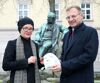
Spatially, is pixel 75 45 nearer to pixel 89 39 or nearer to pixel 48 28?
pixel 89 39

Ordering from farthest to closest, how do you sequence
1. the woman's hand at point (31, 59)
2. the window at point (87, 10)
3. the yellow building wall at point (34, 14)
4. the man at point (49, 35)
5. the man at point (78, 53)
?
the window at point (87, 10), the yellow building wall at point (34, 14), the man at point (49, 35), the woman's hand at point (31, 59), the man at point (78, 53)

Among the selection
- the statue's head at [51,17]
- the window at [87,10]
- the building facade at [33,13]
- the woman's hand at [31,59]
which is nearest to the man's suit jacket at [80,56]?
the woman's hand at [31,59]

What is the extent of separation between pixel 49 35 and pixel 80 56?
566cm

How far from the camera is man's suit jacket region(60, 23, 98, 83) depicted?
4570 mm

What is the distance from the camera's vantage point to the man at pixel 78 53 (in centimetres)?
457

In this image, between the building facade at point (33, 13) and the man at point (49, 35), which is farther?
the building facade at point (33, 13)

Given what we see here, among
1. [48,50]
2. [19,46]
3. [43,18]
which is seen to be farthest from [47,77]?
[43,18]

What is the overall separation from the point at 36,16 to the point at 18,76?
101 ft

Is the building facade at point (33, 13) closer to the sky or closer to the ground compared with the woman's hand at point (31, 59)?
closer to the ground

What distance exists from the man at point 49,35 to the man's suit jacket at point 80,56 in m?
5.15

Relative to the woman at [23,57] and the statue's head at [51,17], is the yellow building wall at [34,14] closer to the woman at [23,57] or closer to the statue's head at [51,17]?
the statue's head at [51,17]

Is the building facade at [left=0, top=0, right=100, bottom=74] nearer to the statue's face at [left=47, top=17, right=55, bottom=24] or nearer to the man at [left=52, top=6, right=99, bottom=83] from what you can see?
the statue's face at [left=47, top=17, right=55, bottom=24]

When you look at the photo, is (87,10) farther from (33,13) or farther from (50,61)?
(50,61)

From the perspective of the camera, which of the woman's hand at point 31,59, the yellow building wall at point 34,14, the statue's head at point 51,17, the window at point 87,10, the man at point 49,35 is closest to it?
the woman's hand at point 31,59
